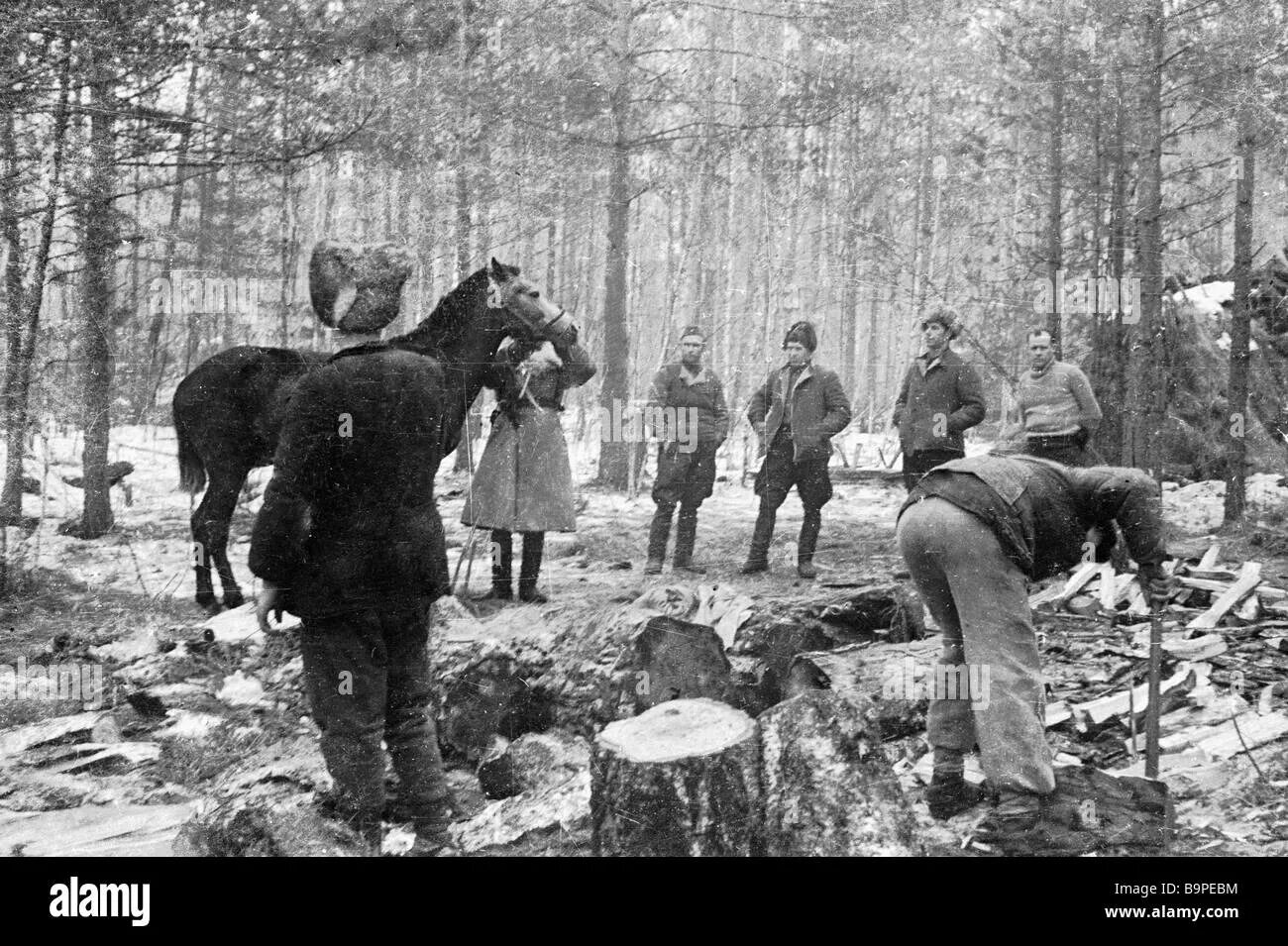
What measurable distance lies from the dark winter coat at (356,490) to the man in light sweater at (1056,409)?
102 inches

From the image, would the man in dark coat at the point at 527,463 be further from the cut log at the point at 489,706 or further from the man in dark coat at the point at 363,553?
the man in dark coat at the point at 363,553

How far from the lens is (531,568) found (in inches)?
163

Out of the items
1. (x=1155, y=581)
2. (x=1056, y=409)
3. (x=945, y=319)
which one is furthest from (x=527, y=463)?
(x=1155, y=581)

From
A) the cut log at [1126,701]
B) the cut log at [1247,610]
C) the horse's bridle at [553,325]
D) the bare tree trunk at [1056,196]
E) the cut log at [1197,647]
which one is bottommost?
the cut log at [1126,701]

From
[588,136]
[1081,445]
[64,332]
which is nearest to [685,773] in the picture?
[1081,445]

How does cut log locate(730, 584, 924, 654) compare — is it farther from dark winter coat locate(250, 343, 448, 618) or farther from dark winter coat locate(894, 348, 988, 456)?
dark winter coat locate(250, 343, 448, 618)

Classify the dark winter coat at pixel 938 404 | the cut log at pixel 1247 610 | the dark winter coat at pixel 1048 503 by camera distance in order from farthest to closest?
the cut log at pixel 1247 610
the dark winter coat at pixel 938 404
the dark winter coat at pixel 1048 503

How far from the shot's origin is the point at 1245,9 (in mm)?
4121

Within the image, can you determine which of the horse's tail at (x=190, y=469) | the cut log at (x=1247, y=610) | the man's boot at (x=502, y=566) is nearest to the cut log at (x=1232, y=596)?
the cut log at (x=1247, y=610)

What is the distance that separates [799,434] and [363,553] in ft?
6.88

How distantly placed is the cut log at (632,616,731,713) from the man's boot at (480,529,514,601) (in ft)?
2.02

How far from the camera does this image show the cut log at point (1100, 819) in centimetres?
317
